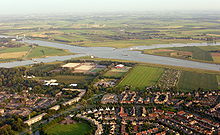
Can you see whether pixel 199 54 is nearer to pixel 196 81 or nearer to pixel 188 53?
pixel 188 53

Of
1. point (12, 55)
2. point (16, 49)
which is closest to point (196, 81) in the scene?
point (12, 55)

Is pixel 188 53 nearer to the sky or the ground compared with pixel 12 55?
nearer to the sky

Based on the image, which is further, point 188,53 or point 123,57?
point 188,53

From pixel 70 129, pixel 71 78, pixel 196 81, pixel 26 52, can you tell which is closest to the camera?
pixel 70 129

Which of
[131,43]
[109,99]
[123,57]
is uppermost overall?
[131,43]

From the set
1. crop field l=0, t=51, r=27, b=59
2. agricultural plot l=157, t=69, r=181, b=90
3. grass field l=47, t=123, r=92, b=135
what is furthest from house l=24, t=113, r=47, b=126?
crop field l=0, t=51, r=27, b=59

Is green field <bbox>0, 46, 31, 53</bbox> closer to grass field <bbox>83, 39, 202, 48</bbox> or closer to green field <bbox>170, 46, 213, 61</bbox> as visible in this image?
grass field <bbox>83, 39, 202, 48</bbox>

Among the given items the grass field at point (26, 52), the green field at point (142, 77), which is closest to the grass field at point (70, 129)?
the green field at point (142, 77)

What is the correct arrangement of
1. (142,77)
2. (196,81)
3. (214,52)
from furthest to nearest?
1. (214,52)
2. (142,77)
3. (196,81)
